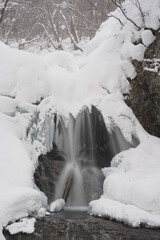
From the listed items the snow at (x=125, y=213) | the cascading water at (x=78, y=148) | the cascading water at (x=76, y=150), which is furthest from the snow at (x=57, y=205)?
→ the snow at (x=125, y=213)

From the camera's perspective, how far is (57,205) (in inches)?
225

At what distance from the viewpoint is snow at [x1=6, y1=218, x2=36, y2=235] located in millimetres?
3869

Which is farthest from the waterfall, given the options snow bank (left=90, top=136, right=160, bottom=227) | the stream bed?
the stream bed

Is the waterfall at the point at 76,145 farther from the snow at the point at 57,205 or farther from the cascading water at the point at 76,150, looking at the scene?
the snow at the point at 57,205

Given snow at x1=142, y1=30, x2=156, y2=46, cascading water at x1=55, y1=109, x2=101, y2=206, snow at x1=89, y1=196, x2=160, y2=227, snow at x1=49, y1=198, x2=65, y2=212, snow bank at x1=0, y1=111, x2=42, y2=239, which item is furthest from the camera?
snow at x1=142, y1=30, x2=156, y2=46

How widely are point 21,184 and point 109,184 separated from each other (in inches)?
61.5

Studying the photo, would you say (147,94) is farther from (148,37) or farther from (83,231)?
(83,231)

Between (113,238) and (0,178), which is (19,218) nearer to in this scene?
(0,178)

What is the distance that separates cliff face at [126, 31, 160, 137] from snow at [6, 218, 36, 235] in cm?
392

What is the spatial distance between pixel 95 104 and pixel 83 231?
3.48 metres

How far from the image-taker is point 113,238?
3994 millimetres

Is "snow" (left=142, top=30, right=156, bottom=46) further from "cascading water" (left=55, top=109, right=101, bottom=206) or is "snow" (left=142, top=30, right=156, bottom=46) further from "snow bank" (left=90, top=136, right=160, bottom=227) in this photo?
"snow bank" (left=90, top=136, right=160, bottom=227)

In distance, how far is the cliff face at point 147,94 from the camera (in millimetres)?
6992

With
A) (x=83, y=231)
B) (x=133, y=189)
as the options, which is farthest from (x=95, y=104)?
(x=83, y=231)
